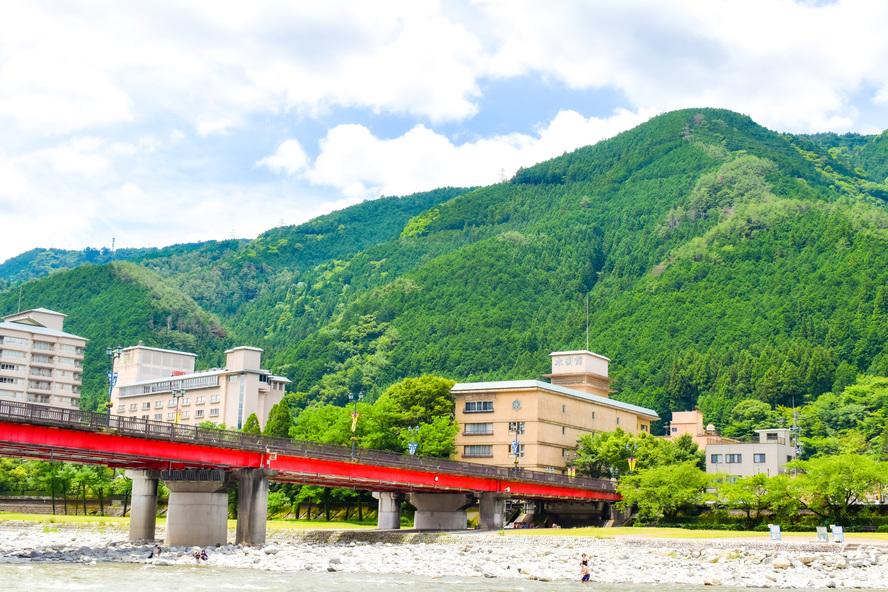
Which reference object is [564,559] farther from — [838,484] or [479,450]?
[479,450]

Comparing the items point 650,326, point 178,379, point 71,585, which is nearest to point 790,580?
point 71,585

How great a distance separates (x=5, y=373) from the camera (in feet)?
478

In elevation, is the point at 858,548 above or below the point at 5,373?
below

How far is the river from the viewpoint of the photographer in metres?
38.1

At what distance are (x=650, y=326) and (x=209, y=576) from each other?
162701mm

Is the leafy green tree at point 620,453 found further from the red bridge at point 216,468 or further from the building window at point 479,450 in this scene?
the red bridge at point 216,468

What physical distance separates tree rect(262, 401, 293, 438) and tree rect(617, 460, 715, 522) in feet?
132

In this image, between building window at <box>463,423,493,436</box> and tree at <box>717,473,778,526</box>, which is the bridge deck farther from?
building window at <box>463,423,493,436</box>

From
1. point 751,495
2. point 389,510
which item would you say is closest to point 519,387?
point 389,510

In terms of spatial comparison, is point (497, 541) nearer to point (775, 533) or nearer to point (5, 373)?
point (775, 533)

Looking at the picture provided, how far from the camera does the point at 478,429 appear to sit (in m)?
102

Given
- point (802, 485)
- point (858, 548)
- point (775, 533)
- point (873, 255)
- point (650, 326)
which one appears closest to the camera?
point (858, 548)

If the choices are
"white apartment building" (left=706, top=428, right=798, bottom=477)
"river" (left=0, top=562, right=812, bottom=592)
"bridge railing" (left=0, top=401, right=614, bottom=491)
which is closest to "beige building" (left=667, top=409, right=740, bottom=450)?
"white apartment building" (left=706, top=428, right=798, bottom=477)

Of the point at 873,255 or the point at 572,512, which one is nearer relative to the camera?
the point at 572,512
